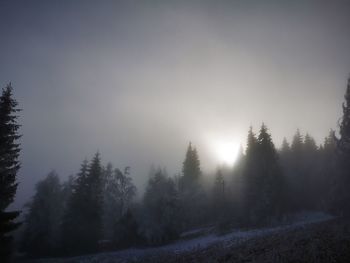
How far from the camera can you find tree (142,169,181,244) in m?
39.5

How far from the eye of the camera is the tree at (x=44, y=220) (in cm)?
4069

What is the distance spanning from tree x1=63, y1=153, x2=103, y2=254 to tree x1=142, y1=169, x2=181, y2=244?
27.8 feet

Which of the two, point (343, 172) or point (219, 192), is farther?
point (219, 192)

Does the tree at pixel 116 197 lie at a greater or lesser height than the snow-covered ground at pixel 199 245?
greater

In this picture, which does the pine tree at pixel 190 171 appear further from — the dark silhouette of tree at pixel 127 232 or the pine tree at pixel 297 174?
the pine tree at pixel 297 174

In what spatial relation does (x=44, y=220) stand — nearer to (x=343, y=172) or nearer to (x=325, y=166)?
(x=343, y=172)

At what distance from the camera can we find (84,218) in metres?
40.4

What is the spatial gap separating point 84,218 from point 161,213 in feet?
42.6

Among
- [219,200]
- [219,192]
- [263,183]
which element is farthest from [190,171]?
[263,183]

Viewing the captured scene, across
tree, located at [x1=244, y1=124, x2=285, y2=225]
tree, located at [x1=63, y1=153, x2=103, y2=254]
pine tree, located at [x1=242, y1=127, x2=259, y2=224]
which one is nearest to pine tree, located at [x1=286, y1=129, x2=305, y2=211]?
tree, located at [x1=244, y1=124, x2=285, y2=225]

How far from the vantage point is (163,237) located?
130ft

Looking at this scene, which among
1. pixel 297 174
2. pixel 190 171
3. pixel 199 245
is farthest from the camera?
pixel 190 171

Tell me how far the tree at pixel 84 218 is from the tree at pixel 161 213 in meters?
8.48

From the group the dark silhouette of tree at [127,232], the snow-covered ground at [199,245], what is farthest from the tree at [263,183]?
the dark silhouette of tree at [127,232]
